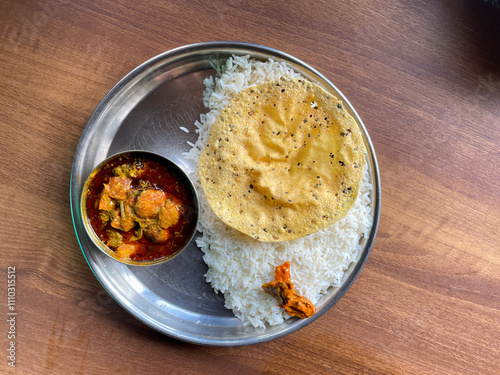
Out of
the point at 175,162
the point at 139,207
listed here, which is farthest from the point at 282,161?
the point at 139,207

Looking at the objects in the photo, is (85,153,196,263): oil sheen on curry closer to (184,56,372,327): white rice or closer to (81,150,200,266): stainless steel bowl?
(81,150,200,266): stainless steel bowl

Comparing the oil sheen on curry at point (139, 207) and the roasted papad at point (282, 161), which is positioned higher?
the roasted papad at point (282, 161)

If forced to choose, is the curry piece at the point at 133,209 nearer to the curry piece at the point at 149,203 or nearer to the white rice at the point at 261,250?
the curry piece at the point at 149,203

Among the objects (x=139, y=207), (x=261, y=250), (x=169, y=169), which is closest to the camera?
(x=139, y=207)

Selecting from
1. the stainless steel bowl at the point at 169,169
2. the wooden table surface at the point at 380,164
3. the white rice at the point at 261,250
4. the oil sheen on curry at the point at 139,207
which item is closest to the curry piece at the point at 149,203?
the oil sheen on curry at the point at 139,207

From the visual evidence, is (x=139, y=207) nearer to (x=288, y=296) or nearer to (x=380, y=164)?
(x=288, y=296)

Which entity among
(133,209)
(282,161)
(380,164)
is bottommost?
(133,209)
